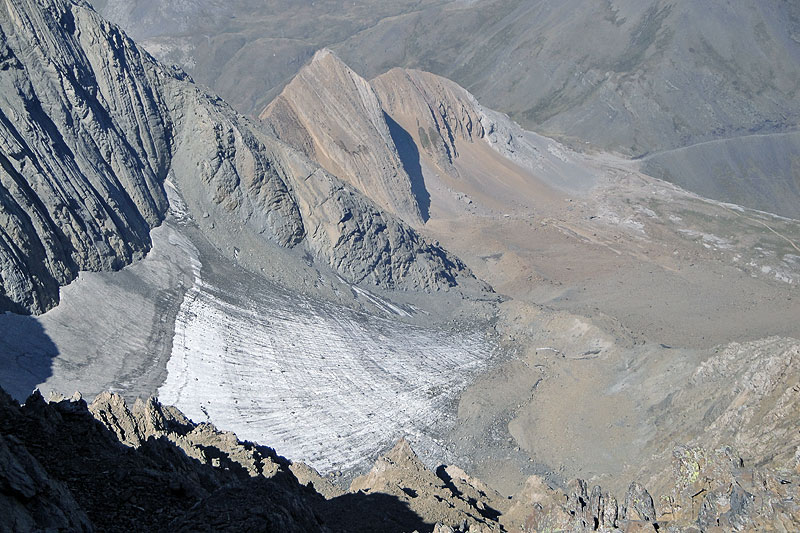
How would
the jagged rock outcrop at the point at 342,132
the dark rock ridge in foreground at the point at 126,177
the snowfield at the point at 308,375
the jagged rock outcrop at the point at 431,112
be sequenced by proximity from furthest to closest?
the jagged rock outcrop at the point at 431,112 → the jagged rock outcrop at the point at 342,132 → the dark rock ridge in foreground at the point at 126,177 → the snowfield at the point at 308,375

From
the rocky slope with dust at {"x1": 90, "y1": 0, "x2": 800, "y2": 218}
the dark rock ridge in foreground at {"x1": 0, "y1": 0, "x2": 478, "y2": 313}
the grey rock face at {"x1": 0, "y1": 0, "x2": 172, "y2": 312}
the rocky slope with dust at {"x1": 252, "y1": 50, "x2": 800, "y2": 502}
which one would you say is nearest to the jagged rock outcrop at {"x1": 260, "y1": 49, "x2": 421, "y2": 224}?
the rocky slope with dust at {"x1": 252, "y1": 50, "x2": 800, "y2": 502}

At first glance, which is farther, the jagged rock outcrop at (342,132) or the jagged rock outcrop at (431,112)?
the jagged rock outcrop at (431,112)

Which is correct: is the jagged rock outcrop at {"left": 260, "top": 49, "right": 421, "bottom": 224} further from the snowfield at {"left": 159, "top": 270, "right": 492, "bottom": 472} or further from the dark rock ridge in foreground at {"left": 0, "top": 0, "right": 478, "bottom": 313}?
the snowfield at {"left": 159, "top": 270, "right": 492, "bottom": 472}

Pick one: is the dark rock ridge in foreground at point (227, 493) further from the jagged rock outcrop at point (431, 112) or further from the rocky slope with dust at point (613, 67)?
the rocky slope with dust at point (613, 67)

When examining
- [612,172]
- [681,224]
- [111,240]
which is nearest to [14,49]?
[111,240]

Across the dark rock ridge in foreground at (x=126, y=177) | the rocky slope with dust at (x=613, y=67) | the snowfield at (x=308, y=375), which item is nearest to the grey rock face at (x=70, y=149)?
the dark rock ridge in foreground at (x=126, y=177)

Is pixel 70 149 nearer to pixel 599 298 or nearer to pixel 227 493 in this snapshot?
pixel 227 493
